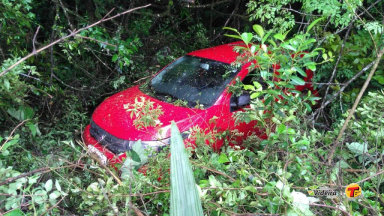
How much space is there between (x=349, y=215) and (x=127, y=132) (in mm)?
2207

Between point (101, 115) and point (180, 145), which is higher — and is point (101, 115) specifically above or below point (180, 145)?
below

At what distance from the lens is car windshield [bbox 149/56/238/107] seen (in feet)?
11.6

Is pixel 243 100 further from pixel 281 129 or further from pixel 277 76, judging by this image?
pixel 281 129

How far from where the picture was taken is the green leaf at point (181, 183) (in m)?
0.95

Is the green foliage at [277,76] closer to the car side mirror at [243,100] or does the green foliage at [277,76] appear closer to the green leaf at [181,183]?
the car side mirror at [243,100]

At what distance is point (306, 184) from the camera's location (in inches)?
79.2

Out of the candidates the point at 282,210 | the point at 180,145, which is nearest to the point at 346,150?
the point at 282,210

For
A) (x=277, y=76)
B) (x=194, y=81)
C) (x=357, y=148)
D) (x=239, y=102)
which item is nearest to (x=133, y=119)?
(x=194, y=81)

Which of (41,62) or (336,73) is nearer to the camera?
(336,73)

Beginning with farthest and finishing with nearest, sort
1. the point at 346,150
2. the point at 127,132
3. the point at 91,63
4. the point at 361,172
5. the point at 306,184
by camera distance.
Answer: the point at 91,63, the point at 127,132, the point at 346,150, the point at 361,172, the point at 306,184

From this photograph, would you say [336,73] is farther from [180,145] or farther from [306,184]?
[180,145]

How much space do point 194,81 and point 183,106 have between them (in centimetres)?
45

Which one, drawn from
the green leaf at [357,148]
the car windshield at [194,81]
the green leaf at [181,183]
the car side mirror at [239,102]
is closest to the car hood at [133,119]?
the car windshield at [194,81]

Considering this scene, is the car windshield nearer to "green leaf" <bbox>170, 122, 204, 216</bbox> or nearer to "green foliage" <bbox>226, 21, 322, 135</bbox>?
"green foliage" <bbox>226, 21, 322, 135</bbox>
